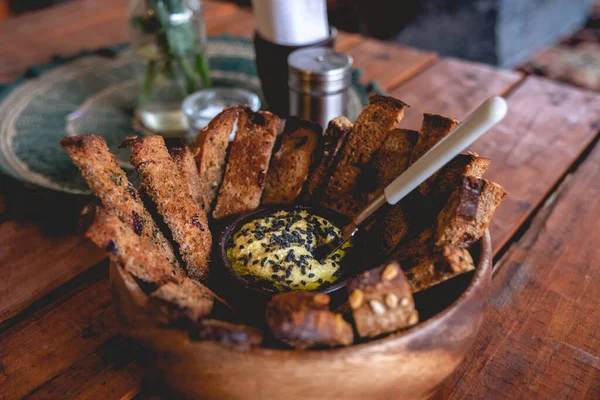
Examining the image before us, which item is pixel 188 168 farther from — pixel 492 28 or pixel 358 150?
pixel 492 28

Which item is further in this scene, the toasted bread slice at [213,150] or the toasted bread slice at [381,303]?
the toasted bread slice at [213,150]

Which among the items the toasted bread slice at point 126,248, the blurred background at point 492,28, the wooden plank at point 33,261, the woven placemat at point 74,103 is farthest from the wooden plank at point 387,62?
the blurred background at point 492,28

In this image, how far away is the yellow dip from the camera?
84 centimetres

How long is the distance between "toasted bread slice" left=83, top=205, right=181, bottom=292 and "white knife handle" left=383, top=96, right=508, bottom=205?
0.36m

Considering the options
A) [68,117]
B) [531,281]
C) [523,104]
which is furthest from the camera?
[523,104]

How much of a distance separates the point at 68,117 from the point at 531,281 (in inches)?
52.0

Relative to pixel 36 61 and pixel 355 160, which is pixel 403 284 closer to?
pixel 355 160

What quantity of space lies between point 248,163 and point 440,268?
0.44 meters

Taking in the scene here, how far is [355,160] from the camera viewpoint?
37.8 inches

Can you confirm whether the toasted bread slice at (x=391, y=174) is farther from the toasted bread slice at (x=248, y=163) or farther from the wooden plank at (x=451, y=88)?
the wooden plank at (x=451, y=88)

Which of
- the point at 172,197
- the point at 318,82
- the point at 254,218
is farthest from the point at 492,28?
the point at 172,197

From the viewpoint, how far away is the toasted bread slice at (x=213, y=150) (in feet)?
3.13

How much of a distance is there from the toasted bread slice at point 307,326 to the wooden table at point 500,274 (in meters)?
0.30

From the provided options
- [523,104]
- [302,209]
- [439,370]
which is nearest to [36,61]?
[302,209]
